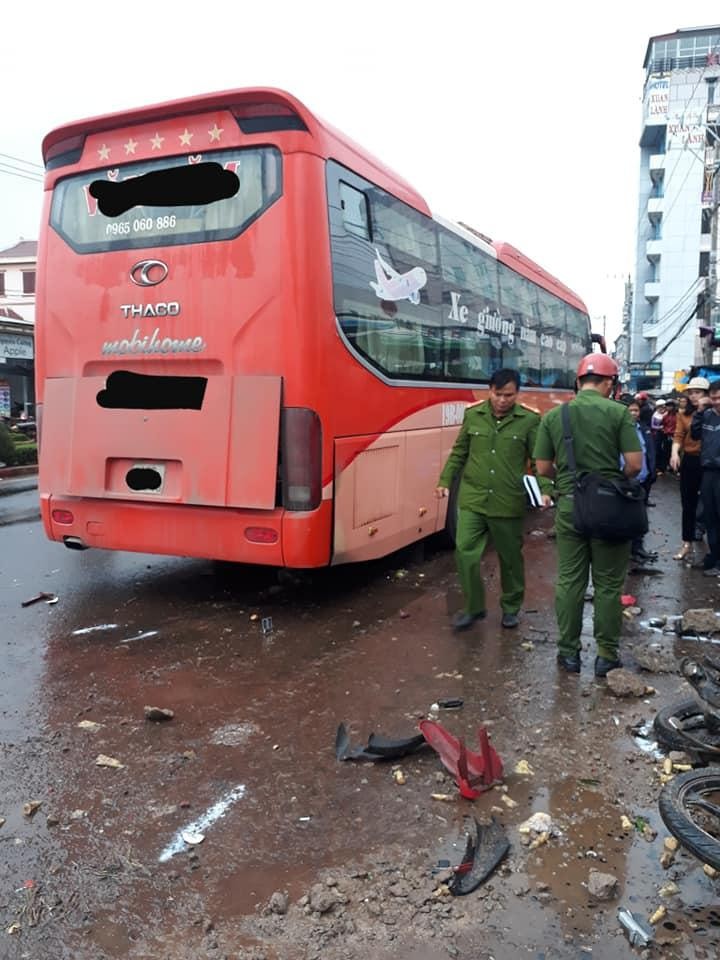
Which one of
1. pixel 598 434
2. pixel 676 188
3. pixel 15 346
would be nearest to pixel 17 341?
pixel 15 346

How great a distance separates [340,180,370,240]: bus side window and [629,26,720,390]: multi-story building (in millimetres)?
51743

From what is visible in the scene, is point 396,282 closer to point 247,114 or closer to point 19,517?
point 247,114

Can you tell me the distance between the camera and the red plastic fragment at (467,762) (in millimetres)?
3439

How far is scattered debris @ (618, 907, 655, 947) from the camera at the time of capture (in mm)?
2520

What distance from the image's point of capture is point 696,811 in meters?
2.93

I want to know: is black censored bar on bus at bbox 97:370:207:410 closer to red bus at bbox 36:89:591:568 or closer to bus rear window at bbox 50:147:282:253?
red bus at bbox 36:89:591:568

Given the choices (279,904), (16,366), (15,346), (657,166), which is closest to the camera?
(279,904)

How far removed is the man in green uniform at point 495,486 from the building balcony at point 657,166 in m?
59.9

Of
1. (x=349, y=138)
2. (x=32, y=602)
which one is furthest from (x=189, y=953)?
(x=349, y=138)

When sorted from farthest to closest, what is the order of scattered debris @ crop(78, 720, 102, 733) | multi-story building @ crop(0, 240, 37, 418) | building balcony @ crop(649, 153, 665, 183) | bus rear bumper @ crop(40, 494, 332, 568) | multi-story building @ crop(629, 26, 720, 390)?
building balcony @ crop(649, 153, 665, 183)
multi-story building @ crop(629, 26, 720, 390)
multi-story building @ crop(0, 240, 37, 418)
bus rear bumper @ crop(40, 494, 332, 568)
scattered debris @ crop(78, 720, 102, 733)

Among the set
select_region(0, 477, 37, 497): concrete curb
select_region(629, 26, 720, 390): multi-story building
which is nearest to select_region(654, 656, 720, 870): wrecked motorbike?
select_region(0, 477, 37, 497): concrete curb

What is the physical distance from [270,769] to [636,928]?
182 cm

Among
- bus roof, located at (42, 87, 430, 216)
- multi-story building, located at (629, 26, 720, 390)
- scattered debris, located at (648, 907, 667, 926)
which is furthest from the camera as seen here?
multi-story building, located at (629, 26, 720, 390)

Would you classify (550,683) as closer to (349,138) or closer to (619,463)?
(619,463)
